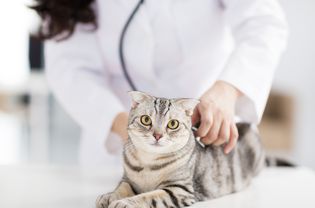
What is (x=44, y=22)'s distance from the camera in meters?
1.08

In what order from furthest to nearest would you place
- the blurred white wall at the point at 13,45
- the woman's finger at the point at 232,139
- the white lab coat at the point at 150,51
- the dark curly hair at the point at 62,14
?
the blurred white wall at the point at 13,45
the dark curly hair at the point at 62,14
the white lab coat at the point at 150,51
the woman's finger at the point at 232,139

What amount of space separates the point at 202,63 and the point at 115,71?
185mm

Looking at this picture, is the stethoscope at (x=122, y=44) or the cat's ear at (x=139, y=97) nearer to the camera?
the cat's ear at (x=139, y=97)

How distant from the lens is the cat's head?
0.65m

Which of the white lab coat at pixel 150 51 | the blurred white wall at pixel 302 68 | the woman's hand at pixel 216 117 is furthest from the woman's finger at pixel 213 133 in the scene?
Answer: the blurred white wall at pixel 302 68

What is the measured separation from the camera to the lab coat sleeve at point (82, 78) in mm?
928

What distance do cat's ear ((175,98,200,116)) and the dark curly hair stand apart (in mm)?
417

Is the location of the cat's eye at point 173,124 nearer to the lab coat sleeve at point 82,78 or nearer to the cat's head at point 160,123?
the cat's head at point 160,123

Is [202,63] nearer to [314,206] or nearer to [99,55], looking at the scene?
[99,55]

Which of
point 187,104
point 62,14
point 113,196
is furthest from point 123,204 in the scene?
point 62,14

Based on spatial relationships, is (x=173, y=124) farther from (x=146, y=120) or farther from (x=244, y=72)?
(x=244, y=72)

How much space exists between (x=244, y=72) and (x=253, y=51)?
0.06 meters

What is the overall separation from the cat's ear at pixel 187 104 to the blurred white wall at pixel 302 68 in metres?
3.25

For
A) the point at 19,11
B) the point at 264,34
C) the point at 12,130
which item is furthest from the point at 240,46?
the point at 12,130
